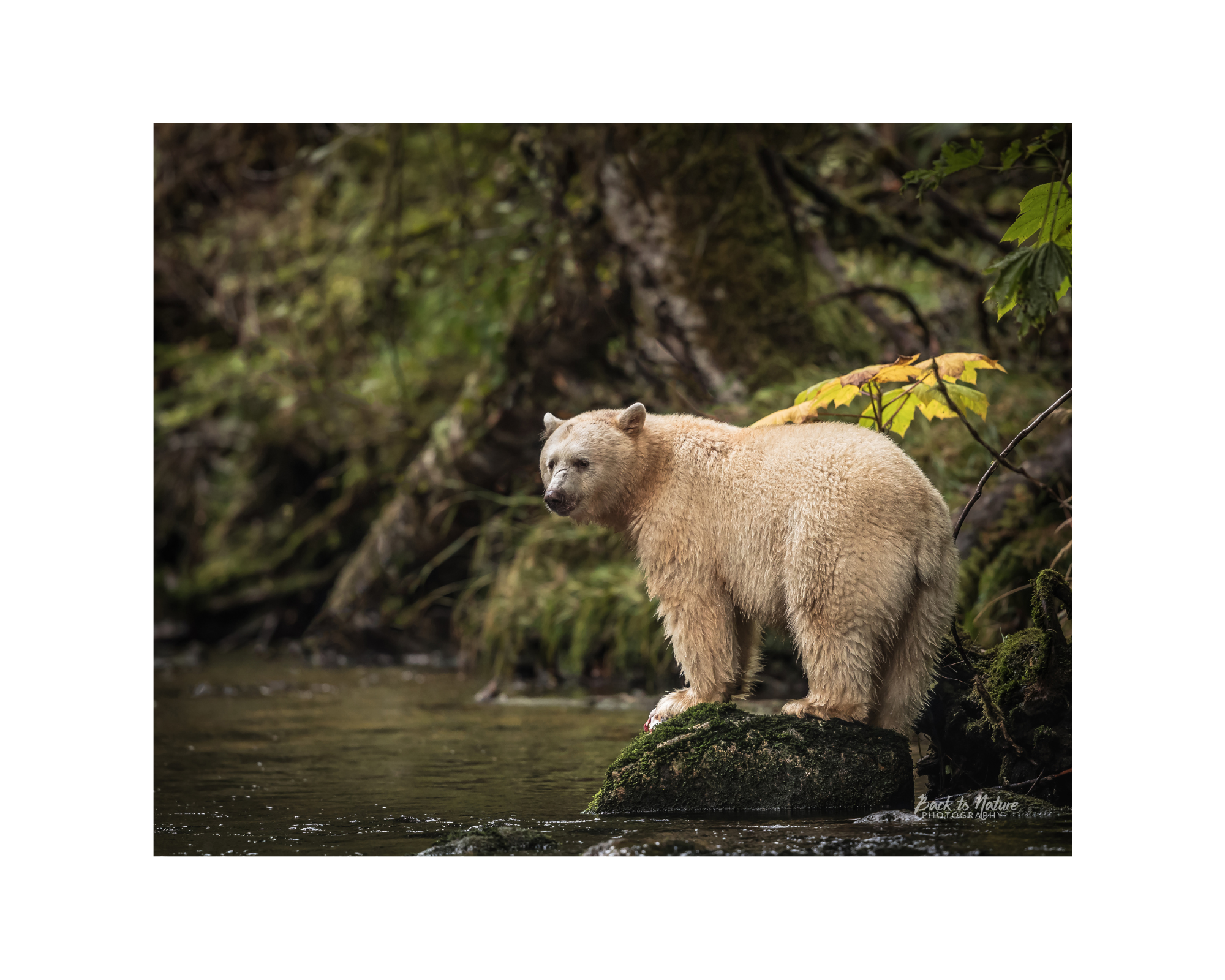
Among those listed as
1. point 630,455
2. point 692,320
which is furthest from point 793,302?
point 630,455

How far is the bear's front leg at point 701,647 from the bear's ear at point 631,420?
2.32 feet

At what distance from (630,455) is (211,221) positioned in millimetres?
11881

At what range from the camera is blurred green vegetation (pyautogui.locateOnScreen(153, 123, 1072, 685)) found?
8602 mm

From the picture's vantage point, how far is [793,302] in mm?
8844

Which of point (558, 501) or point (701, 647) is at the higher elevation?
point (558, 501)

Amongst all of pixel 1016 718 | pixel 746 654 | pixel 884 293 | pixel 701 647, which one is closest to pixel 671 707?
pixel 701 647

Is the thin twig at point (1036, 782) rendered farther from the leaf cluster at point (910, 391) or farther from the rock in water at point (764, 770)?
the leaf cluster at point (910, 391)

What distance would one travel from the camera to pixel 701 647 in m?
→ 4.48

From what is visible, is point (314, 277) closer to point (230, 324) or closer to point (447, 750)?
point (230, 324)

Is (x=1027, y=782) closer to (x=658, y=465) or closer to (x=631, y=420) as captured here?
(x=658, y=465)

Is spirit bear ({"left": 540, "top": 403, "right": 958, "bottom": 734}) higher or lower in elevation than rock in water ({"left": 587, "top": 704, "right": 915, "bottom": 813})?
higher

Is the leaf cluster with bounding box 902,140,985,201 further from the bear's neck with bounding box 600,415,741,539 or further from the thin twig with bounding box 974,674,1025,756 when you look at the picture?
the thin twig with bounding box 974,674,1025,756

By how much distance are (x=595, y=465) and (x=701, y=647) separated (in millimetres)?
849

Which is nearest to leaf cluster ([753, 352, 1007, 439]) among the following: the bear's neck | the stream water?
the bear's neck
